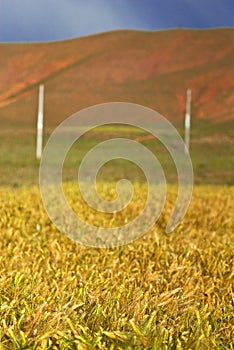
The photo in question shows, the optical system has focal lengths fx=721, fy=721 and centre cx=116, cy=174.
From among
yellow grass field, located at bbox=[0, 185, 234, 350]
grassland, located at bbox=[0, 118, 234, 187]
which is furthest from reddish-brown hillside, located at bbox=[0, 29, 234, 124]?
yellow grass field, located at bbox=[0, 185, 234, 350]

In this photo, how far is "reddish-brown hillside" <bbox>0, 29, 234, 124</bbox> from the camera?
48844 millimetres

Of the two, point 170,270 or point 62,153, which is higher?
point 62,153

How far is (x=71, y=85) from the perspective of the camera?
53.4 m

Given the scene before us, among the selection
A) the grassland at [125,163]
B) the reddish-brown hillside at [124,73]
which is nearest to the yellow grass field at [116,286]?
the grassland at [125,163]

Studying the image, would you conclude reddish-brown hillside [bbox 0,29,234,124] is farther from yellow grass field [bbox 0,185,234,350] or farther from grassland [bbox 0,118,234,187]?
yellow grass field [bbox 0,185,234,350]

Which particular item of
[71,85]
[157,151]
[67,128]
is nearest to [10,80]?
[71,85]

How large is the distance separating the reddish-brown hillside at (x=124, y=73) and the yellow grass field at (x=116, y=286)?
1523 inches

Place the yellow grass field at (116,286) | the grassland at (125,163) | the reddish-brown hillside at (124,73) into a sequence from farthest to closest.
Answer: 1. the reddish-brown hillside at (124,73)
2. the grassland at (125,163)
3. the yellow grass field at (116,286)

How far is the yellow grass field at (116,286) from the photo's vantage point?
2.70 meters

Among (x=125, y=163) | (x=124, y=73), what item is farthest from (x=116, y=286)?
(x=124, y=73)

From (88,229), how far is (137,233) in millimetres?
497

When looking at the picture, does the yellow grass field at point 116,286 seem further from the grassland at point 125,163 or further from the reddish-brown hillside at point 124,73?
the reddish-brown hillside at point 124,73

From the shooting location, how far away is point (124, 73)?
5534cm

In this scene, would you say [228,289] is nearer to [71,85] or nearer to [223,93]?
[223,93]
